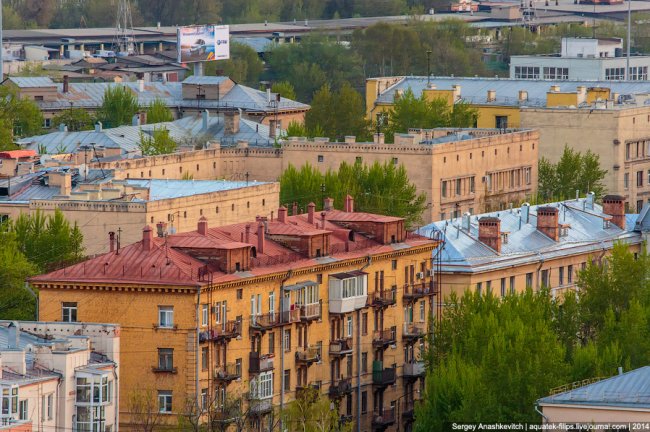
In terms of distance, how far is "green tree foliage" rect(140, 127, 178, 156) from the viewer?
148m

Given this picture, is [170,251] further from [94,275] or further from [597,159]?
[597,159]

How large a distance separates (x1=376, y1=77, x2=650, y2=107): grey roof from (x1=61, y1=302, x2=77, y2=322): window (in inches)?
3493

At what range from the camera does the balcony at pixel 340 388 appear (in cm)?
9747

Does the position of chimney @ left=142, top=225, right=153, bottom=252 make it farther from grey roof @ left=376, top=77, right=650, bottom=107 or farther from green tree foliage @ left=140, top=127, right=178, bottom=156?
grey roof @ left=376, top=77, right=650, bottom=107

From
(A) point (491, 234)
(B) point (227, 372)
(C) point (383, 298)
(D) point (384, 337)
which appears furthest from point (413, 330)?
(B) point (227, 372)

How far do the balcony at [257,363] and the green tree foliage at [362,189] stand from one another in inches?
1559

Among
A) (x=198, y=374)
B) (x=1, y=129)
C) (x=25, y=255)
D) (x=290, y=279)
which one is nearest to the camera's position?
(x=198, y=374)

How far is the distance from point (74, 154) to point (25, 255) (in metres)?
28.6

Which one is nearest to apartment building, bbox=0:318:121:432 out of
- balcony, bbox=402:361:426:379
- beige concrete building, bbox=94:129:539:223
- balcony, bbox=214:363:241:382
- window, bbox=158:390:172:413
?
window, bbox=158:390:172:413

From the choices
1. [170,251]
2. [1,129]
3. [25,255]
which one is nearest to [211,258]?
[170,251]

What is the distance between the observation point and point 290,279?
96.3 meters

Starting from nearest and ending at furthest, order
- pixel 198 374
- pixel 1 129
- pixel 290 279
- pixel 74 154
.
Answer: pixel 198 374 → pixel 290 279 → pixel 74 154 → pixel 1 129

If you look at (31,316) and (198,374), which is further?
(31,316)

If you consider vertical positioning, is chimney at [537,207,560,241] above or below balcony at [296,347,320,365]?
above
